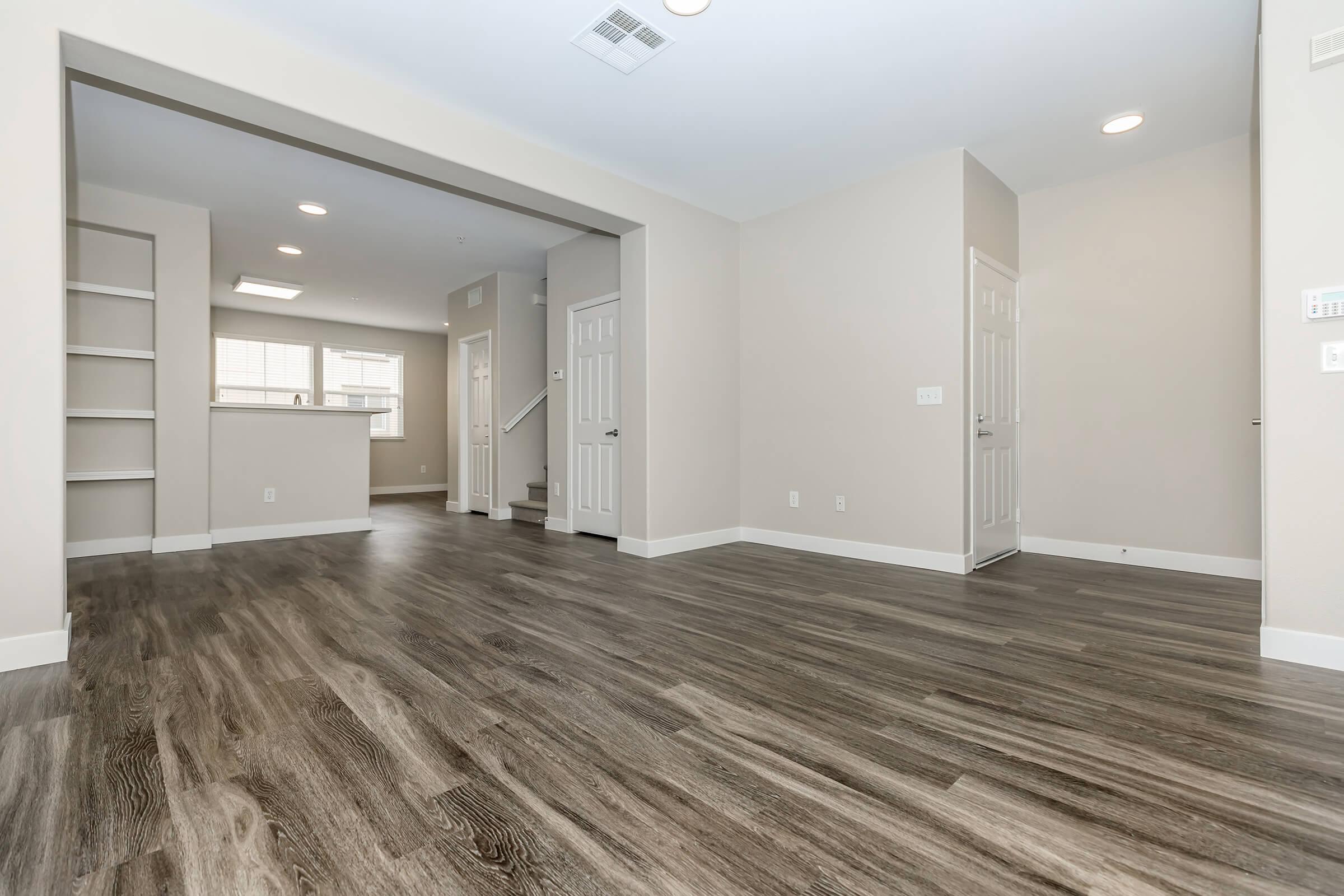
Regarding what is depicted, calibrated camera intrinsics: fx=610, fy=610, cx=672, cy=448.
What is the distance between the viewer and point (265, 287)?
668cm

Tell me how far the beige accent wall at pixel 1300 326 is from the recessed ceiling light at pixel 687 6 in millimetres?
2069

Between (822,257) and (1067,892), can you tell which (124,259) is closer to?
(822,257)

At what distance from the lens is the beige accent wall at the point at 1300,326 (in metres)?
2.13

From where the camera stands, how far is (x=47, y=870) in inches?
45.2

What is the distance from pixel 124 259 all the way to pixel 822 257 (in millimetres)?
5126

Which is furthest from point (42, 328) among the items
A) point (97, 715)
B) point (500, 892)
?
point (500, 892)

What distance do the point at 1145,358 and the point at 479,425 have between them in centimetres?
610

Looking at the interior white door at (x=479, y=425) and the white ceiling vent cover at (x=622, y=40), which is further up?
the white ceiling vent cover at (x=622, y=40)

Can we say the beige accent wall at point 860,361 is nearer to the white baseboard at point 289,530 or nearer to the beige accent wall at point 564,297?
the beige accent wall at point 564,297

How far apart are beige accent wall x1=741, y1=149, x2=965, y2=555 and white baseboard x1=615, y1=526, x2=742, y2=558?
28 cm

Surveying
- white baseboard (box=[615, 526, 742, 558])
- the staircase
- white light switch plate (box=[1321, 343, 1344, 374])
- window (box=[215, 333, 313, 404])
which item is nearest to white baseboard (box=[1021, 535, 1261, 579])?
white light switch plate (box=[1321, 343, 1344, 374])

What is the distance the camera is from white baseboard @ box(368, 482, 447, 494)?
941 centimetres

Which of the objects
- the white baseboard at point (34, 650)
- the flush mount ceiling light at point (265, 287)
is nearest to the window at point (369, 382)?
the flush mount ceiling light at point (265, 287)

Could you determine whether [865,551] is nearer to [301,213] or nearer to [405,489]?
[301,213]
